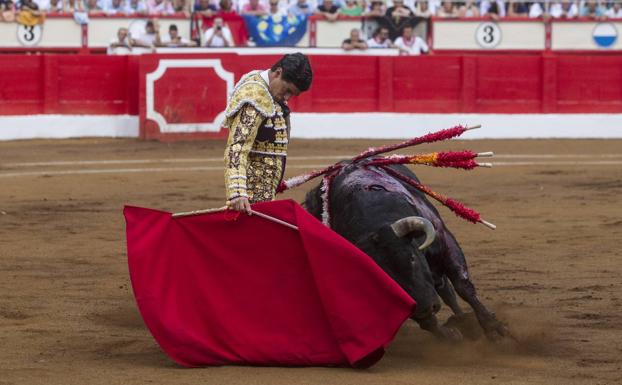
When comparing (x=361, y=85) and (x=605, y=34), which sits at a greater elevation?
(x=605, y=34)

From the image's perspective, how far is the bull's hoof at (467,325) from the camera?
5.34m

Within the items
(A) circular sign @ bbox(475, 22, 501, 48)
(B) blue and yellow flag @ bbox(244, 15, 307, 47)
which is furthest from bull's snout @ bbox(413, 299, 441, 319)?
(A) circular sign @ bbox(475, 22, 501, 48)

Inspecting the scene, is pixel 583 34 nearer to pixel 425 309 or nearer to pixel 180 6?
pixel 180 6

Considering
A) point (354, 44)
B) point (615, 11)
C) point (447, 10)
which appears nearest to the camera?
point (354, 44)

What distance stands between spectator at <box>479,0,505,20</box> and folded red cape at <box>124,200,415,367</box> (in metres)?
14.5

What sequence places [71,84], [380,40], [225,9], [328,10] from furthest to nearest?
[328,10]
[225,9]
[380,40]
[71,84]

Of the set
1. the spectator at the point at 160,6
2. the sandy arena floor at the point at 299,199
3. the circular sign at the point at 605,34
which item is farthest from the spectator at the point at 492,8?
the sandy arena floor at the point at 299,199

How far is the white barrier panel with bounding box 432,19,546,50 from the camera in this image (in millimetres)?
18641

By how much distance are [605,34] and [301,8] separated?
16.0 ft

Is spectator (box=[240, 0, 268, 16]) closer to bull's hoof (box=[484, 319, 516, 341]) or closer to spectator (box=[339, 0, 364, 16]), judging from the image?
spectator (box=[339, 0, 364, 16])

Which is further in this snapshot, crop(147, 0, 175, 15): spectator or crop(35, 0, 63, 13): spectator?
crop(35, 0, 63, 13): spectator

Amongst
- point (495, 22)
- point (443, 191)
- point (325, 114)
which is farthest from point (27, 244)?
point (495, 22)

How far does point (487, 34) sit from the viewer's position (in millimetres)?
18812

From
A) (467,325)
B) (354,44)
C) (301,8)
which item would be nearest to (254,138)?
(467,325)
